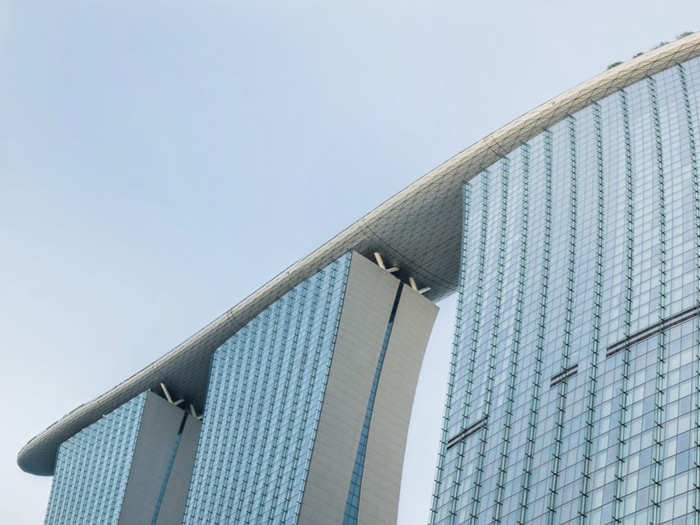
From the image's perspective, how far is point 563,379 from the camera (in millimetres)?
56344

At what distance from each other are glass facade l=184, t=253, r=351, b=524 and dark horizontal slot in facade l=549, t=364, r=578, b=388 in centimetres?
2492

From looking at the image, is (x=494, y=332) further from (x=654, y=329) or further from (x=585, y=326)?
(x=654, y=329)

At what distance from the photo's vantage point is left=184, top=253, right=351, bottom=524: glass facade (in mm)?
79438

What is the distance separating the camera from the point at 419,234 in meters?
83.2

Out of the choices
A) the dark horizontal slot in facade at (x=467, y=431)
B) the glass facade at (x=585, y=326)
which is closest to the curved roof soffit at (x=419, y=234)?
the glass facade at (x=585, y=326)

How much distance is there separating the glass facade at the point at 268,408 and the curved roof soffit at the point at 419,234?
5.05 feet

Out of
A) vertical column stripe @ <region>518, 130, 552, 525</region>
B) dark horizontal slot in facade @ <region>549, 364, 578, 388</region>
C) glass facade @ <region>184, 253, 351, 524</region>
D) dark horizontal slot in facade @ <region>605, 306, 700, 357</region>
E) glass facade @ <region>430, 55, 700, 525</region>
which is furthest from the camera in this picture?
glass facade @ <region>184, 253, 351, 524</region>

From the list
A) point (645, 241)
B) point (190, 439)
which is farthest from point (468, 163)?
point (190, 439)

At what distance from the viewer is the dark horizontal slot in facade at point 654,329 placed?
51578 mm

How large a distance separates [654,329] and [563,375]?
596 centimetres

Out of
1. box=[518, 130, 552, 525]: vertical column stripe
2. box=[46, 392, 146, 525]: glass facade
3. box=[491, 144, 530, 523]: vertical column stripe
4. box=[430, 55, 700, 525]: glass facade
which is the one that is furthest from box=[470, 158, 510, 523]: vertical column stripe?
box=[46, 392, 146, 525]: glass facade

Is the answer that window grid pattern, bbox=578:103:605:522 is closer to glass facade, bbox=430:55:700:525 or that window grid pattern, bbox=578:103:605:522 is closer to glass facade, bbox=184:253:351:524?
glass facade, bbox=430:55:700:525

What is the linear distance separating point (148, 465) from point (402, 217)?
41474 mm

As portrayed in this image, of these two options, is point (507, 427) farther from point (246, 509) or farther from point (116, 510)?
point (116, 510)
